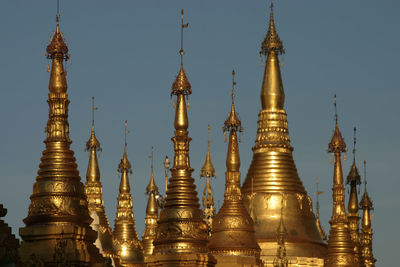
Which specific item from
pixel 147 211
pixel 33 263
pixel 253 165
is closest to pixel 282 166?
pixel 253 165

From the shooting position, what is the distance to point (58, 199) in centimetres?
4706

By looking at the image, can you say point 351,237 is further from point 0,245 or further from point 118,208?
point 0,245

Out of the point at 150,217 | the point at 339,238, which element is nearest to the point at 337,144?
the point at 339,238

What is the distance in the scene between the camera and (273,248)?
6869 cm

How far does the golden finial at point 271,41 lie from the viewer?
7512 centimetres

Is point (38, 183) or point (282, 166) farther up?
point (282, 166)

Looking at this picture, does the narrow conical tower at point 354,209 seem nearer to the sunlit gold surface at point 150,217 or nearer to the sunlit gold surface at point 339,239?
the sunlit gold surface at point 339,239

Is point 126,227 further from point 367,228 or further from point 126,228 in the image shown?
point 367,228

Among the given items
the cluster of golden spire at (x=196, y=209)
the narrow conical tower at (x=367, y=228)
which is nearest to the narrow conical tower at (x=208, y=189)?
the cluster of golden spire at (x=196, y=209)

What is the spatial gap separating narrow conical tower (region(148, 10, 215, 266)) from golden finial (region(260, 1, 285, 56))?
22.7 m

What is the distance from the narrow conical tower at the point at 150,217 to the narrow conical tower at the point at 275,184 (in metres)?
4.62

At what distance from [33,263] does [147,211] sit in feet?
90.3

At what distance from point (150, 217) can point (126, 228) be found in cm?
165

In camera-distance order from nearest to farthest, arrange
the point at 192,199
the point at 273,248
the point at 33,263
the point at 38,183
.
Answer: the point at 33,263 < the point at 38,183 < the point at 192,199 < the point at 273,248
